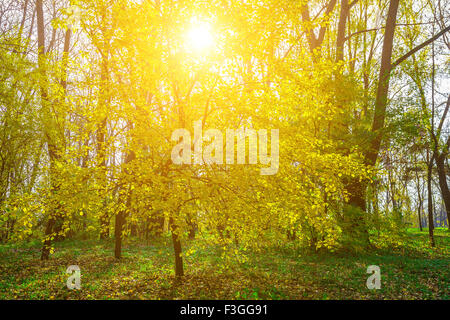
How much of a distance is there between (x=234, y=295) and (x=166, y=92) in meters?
5.37

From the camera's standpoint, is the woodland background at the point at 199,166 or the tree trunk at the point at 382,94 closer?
the woodland background at the point at 199,166

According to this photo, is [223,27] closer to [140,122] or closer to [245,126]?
[245,126]

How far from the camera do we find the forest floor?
7.09 meters

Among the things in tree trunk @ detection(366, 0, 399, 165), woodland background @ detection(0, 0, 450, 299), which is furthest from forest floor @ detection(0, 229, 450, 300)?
tree trunk @ detection(366, 0, 399, 165)

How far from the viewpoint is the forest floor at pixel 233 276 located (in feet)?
23.2

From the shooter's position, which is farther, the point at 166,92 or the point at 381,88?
the point at 381,88

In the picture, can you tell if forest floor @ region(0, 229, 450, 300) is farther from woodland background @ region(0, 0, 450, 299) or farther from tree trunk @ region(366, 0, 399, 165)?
tree trunk @ region(366, 0, 399, 165)

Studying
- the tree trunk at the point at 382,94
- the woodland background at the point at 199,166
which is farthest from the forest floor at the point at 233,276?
the tree trunk at the point at 382,94

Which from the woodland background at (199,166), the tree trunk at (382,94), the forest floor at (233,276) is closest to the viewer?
the woodland background at (199,166)

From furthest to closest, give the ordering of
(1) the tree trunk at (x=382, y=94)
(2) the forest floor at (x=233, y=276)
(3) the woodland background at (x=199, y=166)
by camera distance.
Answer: (1) the tree trunk at (x=382, y=94), (2) the forest floor at (x=233, y=276), (3) the woodland background at (x=199, y=166)

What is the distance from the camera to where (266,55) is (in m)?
5.70

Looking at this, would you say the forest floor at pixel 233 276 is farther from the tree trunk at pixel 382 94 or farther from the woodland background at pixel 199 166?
the tree trunk at pixel 382 94

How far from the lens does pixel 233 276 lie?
861cm

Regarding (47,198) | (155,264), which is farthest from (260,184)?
(155,264)
